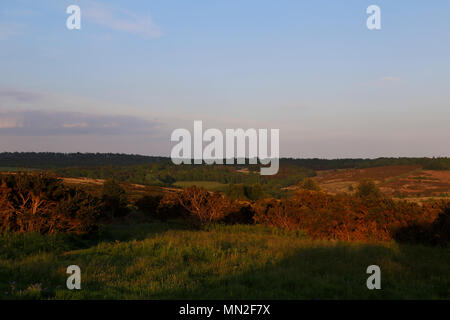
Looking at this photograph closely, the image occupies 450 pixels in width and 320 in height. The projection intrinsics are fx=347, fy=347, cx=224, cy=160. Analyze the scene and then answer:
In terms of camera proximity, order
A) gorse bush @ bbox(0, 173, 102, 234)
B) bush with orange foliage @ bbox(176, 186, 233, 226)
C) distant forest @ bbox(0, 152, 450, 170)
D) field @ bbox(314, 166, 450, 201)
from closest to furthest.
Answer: gorse bush @ bbox(0, 173, 102, 234) < bush with orange foliage @ bbox(176, 186, 233, 226) < field @ bbox(314, 166, 450, 201) < distant forest @ bbox(0, 152, 450, 170)

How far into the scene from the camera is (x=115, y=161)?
107000 millimetres

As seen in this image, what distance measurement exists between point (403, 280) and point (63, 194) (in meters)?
11.7

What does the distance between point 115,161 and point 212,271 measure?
105 meters

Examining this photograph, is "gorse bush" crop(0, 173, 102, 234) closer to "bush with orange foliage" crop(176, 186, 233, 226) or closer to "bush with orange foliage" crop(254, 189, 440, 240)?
"bush with orange foliage" crop(176, 186, 233, 226)

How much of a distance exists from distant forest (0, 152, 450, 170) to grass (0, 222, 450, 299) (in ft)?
198

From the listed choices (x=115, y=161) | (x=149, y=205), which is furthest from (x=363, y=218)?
(x=115, y=161)

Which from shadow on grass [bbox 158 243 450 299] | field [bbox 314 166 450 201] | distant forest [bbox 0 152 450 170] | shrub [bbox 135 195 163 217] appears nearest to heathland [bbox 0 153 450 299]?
shadow on grass [bbox 158 243 450 299]

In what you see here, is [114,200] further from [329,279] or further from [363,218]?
[329,279]

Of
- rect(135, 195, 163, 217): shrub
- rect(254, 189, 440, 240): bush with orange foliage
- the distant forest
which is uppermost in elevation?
the distant forest

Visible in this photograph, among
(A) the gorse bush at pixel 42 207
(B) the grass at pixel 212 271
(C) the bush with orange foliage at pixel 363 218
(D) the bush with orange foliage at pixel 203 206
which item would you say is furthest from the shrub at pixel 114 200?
(B) the grass at pixel 212 271

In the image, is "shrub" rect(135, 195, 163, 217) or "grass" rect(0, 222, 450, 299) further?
"shrub" rect(135, 195, 163, 217)

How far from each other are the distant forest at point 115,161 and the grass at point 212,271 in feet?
198

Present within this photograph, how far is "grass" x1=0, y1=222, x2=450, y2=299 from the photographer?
571cm
